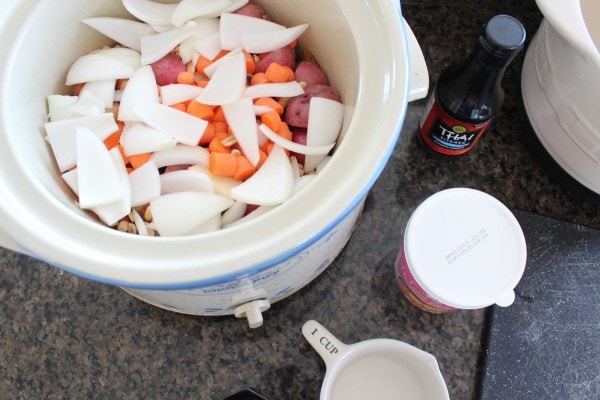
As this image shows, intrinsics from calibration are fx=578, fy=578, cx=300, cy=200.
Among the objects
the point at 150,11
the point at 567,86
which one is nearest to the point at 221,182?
the point at 150,11

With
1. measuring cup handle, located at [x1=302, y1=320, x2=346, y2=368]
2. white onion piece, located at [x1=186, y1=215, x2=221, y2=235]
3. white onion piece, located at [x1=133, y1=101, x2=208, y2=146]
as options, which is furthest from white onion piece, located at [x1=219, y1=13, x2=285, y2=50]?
measuring cup handle, located at [x1=302, y1=320, x2=346, y2=368]

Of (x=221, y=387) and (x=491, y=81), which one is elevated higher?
(x=491, y=81)

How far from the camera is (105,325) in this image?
72 centimetres

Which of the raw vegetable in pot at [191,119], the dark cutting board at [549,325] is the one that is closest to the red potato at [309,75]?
the raw vegetable in pot at [191,119]

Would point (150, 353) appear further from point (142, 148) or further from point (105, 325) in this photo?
point (142, 148)

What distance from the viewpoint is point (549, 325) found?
716 mm

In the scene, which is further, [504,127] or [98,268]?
[504,127]

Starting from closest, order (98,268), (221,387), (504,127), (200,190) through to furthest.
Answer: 1. (98,268)
2. (200,190)
3. (221,387)
4. (504,127)

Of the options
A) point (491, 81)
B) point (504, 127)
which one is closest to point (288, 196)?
point (491, 81)

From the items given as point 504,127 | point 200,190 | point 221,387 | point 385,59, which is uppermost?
point 385,59

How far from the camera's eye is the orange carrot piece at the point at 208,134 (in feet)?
1.98

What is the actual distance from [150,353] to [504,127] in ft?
1.84

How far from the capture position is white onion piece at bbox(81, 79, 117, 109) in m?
0.62

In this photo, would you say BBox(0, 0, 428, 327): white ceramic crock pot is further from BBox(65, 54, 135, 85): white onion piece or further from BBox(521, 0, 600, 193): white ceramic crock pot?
BBox(521, 0, 600, 193): white ceramic crock pot
